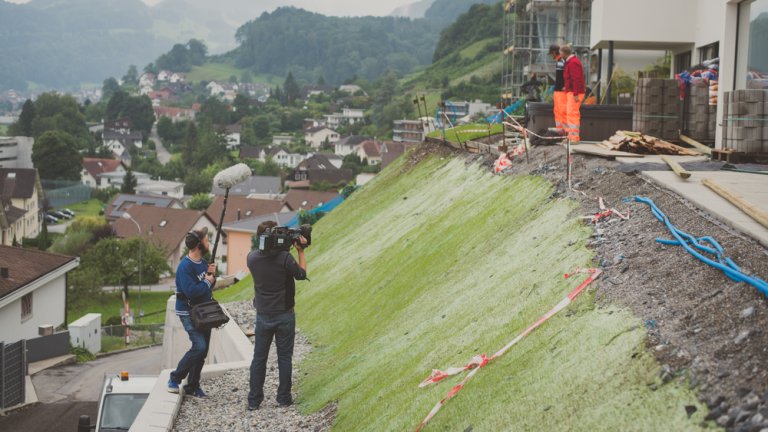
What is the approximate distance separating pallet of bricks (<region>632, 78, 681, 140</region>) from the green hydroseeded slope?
125 inches

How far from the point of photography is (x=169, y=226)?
9544 cm

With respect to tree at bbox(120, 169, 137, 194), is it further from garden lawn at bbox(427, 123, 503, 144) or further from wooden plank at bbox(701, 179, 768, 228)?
wooden plank at bbox(701, 179, 768, 228)

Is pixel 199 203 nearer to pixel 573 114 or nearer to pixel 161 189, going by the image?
pixel 161 189

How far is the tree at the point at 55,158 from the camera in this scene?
510ft

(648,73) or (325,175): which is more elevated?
(648,73)

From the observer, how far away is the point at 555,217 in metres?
13.2

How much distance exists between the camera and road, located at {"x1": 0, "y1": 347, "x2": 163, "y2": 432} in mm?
22016

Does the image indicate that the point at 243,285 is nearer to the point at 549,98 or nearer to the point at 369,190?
the point at 369,190

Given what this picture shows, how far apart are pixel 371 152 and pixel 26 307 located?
146 m

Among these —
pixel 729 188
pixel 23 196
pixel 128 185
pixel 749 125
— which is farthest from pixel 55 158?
pixel 729 188

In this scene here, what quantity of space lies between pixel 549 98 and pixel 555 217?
65.4 ft

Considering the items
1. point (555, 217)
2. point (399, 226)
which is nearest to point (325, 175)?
point (399, 226)

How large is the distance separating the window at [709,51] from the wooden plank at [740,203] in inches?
562

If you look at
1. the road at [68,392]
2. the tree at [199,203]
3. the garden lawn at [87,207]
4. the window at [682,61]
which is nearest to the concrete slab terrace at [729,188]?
the road at [68,392]
